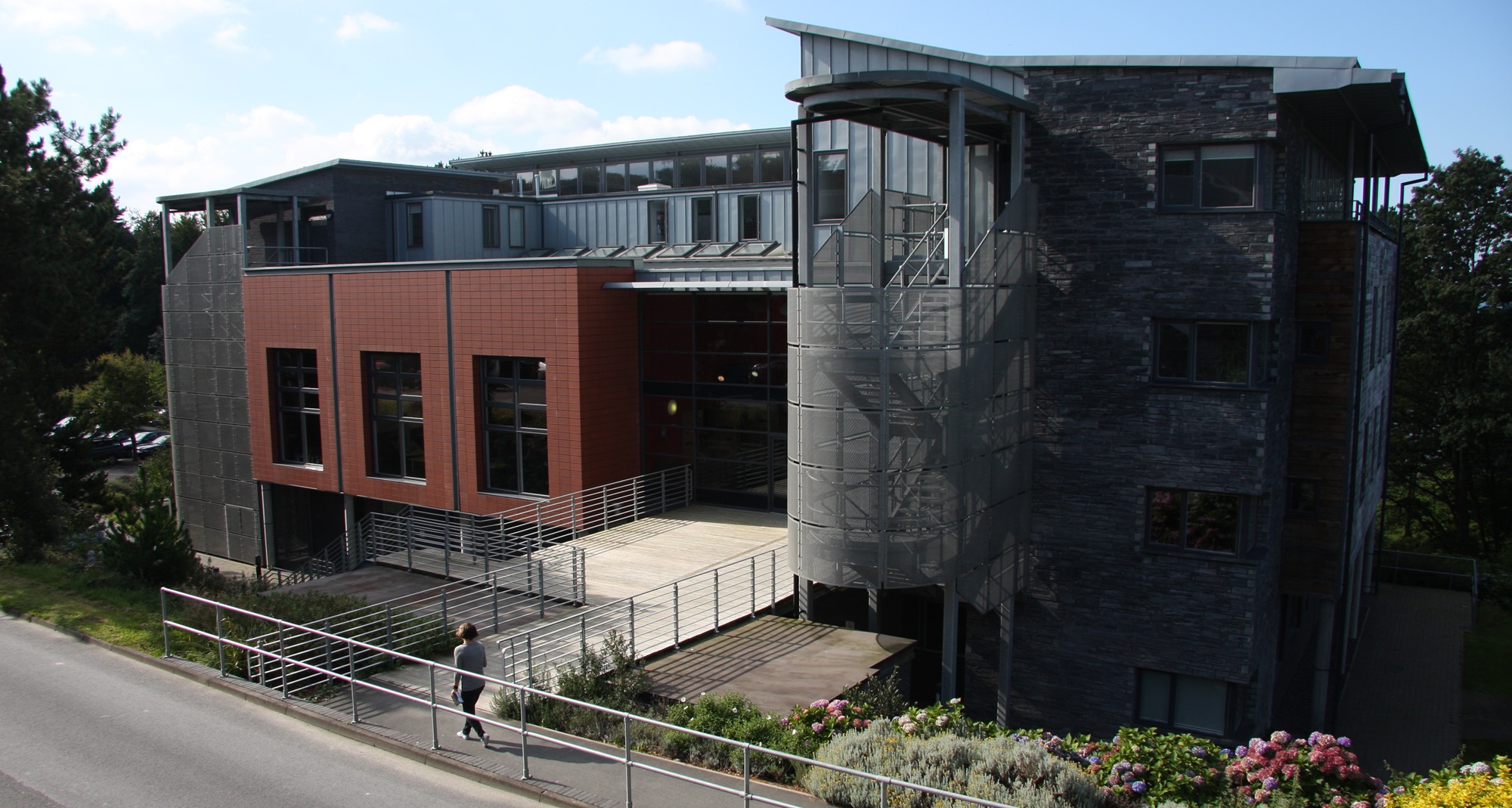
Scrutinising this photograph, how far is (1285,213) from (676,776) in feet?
35.5

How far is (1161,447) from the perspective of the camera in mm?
14477

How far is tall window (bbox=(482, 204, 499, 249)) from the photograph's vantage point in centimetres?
3061

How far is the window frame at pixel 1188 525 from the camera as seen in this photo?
14.2 metres

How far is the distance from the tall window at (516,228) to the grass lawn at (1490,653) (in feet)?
85.8

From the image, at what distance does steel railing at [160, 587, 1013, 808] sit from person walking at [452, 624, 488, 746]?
113 millimetres

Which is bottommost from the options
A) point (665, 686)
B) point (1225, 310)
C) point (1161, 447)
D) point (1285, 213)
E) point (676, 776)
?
point (665, 686)

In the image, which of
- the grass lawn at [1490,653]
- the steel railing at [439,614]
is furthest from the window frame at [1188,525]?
the grass lawn at [1490,653]

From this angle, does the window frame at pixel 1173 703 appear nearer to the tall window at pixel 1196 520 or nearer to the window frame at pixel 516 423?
the tall window at pixel 1196 520

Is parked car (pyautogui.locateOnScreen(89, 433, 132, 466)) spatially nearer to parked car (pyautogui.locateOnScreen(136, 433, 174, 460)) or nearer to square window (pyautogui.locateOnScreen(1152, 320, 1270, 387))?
parked car (pyautogui.locateOnScreen(136, 433, 174, 460))

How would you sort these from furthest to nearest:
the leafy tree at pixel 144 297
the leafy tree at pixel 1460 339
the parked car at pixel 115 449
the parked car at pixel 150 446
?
the leafy tree at pixel 144 297
the parked car at pixel 150 446
the parked car at pixel 115 449
the leafy tree at pixel 1460 339

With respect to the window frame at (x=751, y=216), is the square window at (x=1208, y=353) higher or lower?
lower

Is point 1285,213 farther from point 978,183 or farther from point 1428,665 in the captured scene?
point 1428,665

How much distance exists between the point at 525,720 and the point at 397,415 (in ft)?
52.8

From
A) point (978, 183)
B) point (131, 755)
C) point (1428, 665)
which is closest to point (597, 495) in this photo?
point (978, 183)
